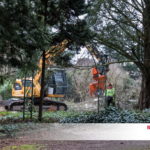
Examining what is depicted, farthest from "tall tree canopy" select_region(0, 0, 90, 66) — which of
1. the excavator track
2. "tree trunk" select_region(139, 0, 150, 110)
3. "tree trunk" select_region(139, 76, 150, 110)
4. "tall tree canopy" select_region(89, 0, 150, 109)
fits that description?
the excavator track

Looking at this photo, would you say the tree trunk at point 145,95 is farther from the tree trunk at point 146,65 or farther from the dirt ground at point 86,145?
the dirt ground at point 86,145

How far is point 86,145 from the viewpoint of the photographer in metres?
7.03

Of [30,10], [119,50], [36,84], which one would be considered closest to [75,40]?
[30,10]

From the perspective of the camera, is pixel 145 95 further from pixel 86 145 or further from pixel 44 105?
pixel 86 145

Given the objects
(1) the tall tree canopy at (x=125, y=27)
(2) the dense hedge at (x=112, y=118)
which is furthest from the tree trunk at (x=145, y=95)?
(2) the dense hedge at (x=112, y=118)

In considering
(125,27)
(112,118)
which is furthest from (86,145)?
(125,27)

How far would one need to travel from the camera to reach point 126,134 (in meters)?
8.68

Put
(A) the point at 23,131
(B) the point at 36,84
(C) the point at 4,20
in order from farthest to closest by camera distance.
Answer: (B) the point at 36,84 < (A) the point at 23,131 < (C) the point at 4,20

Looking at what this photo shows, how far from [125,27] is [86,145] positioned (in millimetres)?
9879

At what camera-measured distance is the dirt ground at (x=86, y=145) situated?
6.67m

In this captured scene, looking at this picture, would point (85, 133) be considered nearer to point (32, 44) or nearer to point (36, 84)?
point (32, 44)

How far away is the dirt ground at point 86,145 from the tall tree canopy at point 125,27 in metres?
8.11

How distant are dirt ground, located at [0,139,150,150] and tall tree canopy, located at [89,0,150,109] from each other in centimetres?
811

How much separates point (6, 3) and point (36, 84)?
32.8 feet
